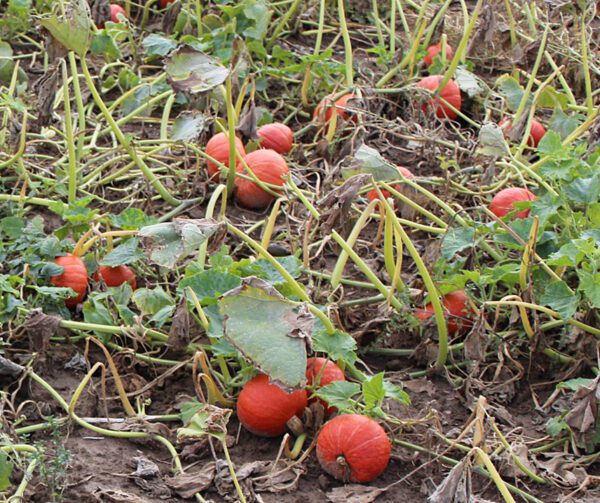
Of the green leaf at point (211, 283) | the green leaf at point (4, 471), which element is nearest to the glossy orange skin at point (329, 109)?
the green leaf at point (211, 283)

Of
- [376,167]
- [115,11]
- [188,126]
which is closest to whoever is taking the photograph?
[376,167]

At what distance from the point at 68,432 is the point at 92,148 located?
5.04 feet

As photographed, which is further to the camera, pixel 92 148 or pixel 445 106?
pixel 445 106

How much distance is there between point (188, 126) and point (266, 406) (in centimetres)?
110

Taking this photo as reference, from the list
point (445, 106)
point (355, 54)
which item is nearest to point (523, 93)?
point (445, 106)

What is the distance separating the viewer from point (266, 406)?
2.57 metres

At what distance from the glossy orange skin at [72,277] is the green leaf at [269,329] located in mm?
767

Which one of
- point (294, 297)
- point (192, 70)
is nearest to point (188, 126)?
point (192, 70)

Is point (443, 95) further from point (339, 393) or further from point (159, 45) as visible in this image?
point (339, 393)

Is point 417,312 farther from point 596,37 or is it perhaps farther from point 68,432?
point 596,37

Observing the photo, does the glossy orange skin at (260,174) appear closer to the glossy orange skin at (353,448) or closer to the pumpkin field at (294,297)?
the pumpkin field at (294,297)

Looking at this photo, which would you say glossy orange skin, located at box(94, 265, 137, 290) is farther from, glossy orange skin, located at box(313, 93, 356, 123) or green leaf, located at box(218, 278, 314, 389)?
glossy orange skin, located at box(313, 93, 356, 123)

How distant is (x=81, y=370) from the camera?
2.90 m

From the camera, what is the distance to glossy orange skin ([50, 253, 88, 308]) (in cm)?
304
